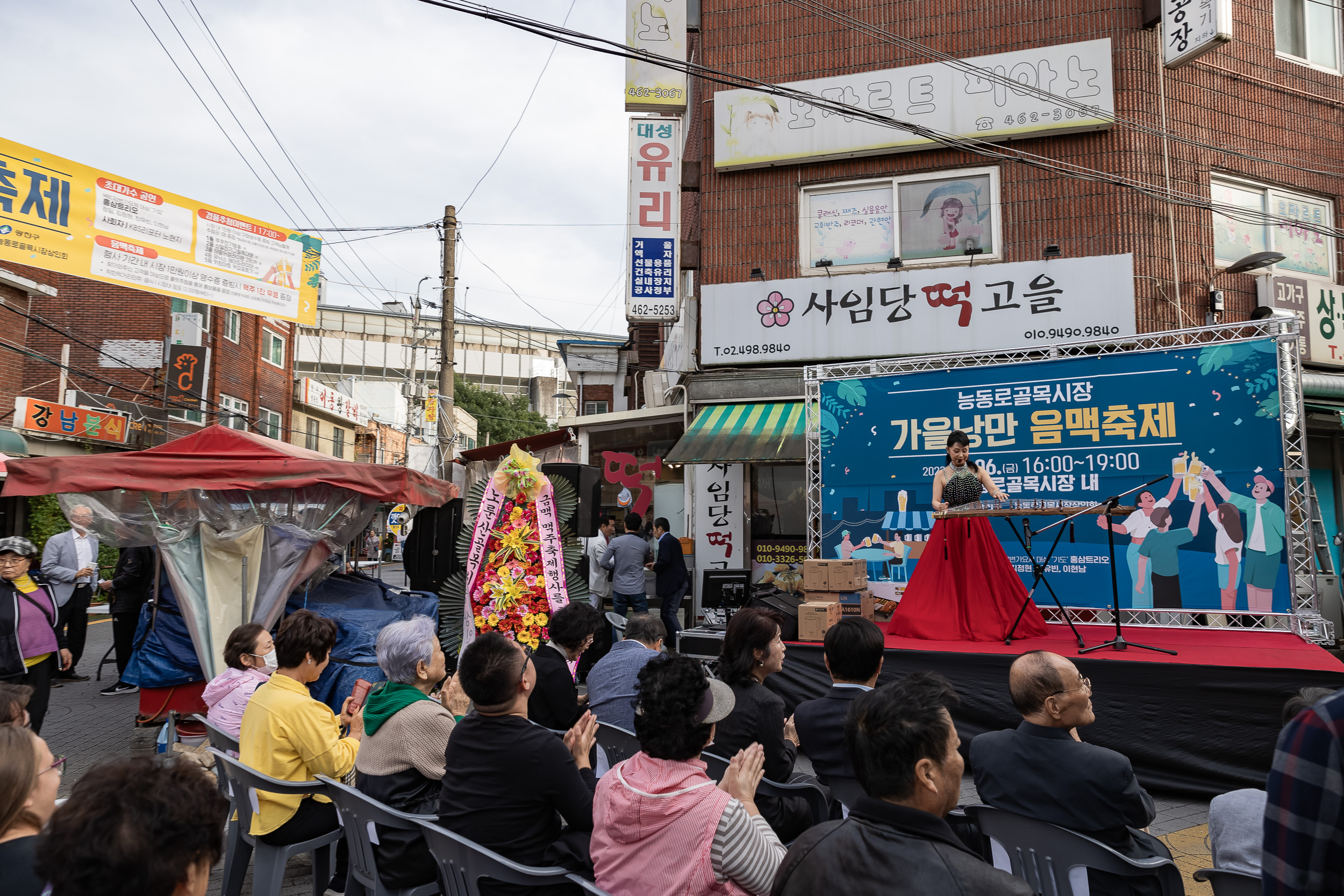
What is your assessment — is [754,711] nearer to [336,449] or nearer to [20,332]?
[20,332]

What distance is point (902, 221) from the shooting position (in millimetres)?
10891

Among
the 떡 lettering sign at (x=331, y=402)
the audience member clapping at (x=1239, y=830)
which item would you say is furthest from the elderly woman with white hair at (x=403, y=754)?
the 떡 lettering sign at (x=331, y=402)

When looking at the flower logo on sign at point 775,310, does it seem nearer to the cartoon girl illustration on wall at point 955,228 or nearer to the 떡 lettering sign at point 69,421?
the cartoon girl illustration on wall at point 955,228

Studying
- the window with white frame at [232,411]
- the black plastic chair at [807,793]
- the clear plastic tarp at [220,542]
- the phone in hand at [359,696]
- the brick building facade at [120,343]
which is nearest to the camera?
the black plastic chair at [807,793]

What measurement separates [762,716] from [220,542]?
15.4 feet

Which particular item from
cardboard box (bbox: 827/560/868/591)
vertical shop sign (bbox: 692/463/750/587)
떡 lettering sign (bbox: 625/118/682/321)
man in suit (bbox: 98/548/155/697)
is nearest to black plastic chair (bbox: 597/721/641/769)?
cardboard box (bbox: 827/560/868/591)

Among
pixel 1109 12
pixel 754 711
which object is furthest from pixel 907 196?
pixel 754 711

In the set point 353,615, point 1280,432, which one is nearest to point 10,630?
point 353,615

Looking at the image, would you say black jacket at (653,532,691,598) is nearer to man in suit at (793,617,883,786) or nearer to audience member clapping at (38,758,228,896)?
man in suit at (793,617,883,786)

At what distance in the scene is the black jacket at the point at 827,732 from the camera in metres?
3.42

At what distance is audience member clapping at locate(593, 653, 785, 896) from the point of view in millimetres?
2240

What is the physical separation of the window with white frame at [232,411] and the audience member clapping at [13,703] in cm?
2091

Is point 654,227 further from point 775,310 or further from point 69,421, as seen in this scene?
point 69,421

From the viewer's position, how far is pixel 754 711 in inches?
136
